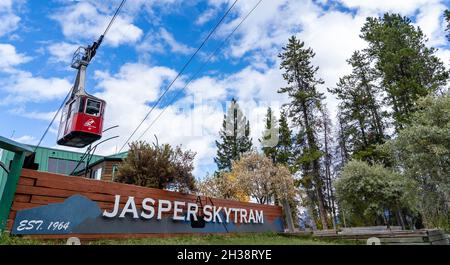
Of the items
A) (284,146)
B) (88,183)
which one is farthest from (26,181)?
(284,146)

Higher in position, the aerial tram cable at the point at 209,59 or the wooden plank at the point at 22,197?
the aerial tram cable at the point at 209,59

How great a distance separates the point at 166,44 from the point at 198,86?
7.63 ft

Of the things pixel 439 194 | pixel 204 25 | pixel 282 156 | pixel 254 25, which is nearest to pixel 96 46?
pixel 204 25

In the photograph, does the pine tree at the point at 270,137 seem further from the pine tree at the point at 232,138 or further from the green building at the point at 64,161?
the green building at the point at 64,161

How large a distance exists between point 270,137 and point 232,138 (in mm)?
5213

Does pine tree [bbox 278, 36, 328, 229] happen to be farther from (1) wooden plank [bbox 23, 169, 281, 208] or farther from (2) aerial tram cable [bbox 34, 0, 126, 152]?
(1) wooden plank [bbox 23, 169, 281, 208]

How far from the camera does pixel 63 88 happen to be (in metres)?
12.4

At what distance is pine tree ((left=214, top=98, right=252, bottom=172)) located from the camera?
34.2m

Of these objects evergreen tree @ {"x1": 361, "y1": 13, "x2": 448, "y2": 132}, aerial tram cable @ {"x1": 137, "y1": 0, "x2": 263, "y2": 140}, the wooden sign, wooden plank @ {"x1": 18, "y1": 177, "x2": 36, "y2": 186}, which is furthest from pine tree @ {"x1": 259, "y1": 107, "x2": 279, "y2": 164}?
wooden plank @ {"x1": 18, "y1": 177, "x2": 36, "y2": 186}

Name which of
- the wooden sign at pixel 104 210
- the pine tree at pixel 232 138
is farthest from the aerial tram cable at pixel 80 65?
the pine tree at pixel 232 138

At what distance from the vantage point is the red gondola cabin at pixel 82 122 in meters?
10.1

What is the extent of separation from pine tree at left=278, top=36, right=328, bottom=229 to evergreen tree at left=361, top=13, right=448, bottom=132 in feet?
17.0

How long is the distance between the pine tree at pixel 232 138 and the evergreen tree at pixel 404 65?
1581 centimetres
